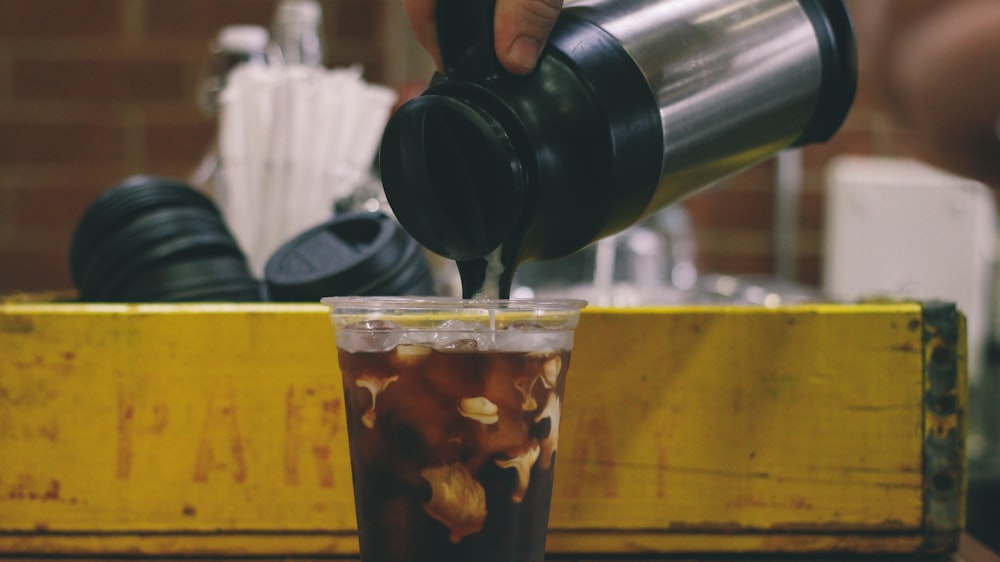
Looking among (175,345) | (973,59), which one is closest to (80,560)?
(175,345)

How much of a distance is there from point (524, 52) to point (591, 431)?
315 millimetres

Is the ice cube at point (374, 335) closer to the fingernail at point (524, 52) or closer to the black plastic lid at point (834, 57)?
the fingernail at point (524, 52)

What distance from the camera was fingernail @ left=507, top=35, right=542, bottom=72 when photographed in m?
0.55

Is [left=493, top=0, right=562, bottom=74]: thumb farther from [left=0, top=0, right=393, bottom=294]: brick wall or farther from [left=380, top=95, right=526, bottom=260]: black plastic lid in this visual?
[left=0, top=0, right=393, bottom=294]: brick wall

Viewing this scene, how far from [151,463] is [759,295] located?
873mm

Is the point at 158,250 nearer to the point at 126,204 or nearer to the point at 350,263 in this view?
the point at 126,204

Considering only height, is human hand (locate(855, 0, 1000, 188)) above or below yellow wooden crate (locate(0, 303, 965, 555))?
above

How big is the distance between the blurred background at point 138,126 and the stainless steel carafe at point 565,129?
2.00 m

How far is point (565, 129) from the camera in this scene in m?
0.56

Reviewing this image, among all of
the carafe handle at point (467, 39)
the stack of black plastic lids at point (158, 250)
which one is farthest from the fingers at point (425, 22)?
the stack of black plastic lids at point (158, 250)

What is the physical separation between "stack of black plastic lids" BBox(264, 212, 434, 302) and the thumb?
0.81 feet

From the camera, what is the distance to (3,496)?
72cm

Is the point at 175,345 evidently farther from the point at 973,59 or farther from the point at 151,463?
the point at 973,59

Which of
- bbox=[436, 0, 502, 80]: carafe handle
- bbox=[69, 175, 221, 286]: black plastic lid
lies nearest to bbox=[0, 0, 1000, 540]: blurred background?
bbox=[69, 175, 221, 286]: black plastic lid
